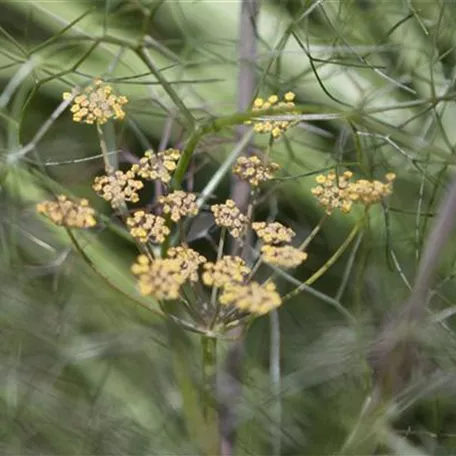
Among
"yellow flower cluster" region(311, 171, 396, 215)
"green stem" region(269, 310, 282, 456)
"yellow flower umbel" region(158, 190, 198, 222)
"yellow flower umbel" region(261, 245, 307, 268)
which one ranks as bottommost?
"green stem" region(269, 310, 282, 456)

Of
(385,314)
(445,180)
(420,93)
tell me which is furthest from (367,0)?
(385,314)

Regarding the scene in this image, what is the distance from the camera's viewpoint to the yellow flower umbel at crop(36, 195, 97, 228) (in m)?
0.38

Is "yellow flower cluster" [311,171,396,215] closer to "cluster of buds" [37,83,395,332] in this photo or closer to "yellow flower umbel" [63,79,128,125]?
"cluster of buds" [37,83,395,332]

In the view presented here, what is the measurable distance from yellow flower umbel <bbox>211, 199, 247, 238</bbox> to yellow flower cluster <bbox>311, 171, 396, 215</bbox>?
0.04 metres

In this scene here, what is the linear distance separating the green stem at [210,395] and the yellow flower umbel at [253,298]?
0.18 feet

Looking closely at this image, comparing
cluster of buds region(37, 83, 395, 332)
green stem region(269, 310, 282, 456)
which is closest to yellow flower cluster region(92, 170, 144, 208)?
cluster of buds region(37, 83, 395, 332)

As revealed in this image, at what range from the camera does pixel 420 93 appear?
75 cm

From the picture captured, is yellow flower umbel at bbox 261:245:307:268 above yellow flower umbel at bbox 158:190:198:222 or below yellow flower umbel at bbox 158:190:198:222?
below

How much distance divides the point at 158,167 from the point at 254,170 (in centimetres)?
5

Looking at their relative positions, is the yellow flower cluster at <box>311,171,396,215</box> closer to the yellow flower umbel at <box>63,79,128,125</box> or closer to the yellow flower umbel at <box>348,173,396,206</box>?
the yellow flower umbel at <box>348,173,396,206</box>

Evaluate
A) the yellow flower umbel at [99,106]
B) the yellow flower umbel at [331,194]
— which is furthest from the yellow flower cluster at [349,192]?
the yellow flower umbel at [99,106]

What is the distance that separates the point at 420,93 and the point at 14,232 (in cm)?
38

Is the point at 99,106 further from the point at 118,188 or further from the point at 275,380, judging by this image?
the point at 275,380

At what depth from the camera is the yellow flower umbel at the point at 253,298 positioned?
0.36 metres
